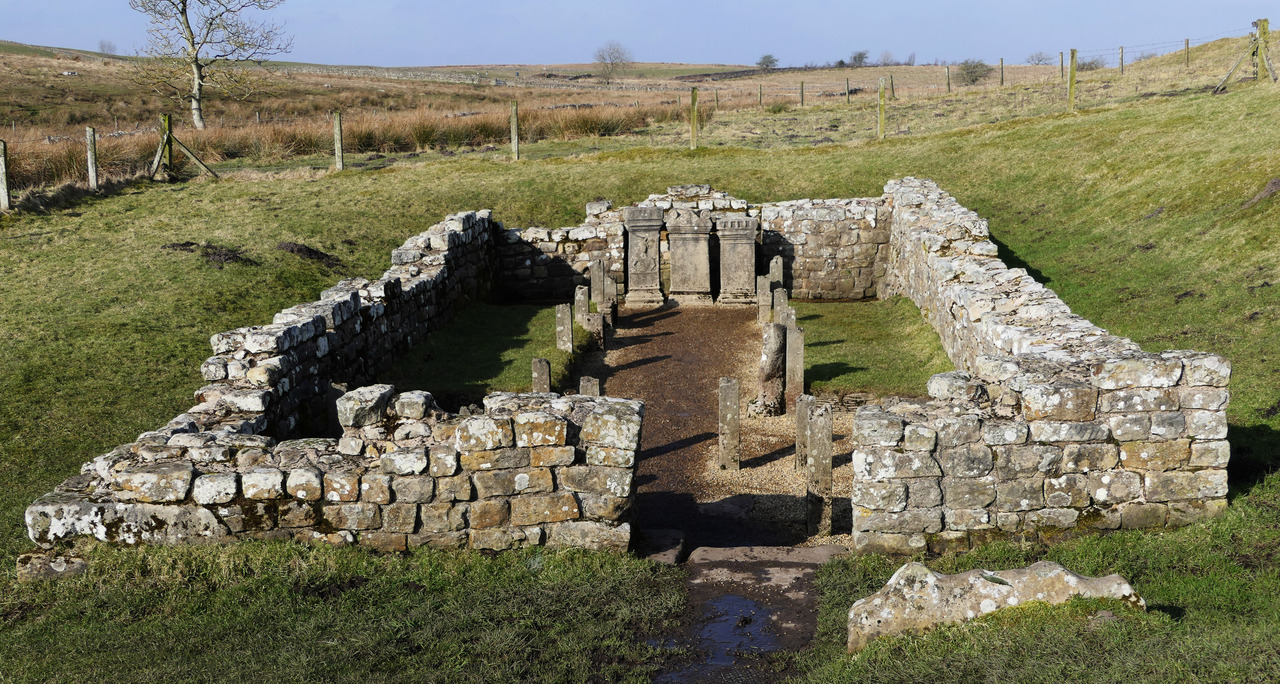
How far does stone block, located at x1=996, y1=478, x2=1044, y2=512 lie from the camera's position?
27.2 feet

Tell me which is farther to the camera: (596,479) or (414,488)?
(596,479)

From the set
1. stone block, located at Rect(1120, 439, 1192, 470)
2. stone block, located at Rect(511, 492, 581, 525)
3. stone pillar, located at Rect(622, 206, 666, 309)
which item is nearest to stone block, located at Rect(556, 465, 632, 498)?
stone block, located at Rect(511, 492, 581, 525)

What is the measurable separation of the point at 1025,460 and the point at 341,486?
5579mm

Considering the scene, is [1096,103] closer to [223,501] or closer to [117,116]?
[223,501]

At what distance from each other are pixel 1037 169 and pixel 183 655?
23.9 meters

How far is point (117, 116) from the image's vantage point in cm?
5119

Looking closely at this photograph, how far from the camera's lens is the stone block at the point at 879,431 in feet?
26.6

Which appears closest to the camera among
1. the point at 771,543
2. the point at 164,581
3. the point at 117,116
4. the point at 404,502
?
the point at 164,581

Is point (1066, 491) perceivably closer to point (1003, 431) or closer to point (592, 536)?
point (1003, 431)

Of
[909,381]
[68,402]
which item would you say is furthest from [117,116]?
[909,381]

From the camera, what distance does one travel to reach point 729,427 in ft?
38.8

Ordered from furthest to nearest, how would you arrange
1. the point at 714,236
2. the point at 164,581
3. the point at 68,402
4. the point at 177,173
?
the point at 177,173
the point at 714,236
the point at 68,402
the point at 164,581

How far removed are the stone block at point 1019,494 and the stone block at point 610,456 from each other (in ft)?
10.1

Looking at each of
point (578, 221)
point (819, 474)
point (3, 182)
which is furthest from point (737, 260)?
point (3, 182)
